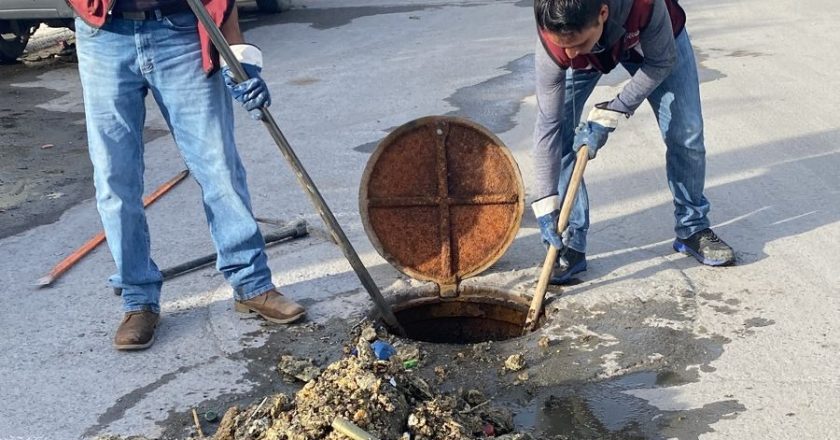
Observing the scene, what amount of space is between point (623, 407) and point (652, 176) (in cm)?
264

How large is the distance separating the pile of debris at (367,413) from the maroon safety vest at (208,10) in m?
1.46

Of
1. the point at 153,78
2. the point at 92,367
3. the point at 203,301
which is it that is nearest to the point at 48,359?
the point at 92,367

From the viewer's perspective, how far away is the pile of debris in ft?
10.2

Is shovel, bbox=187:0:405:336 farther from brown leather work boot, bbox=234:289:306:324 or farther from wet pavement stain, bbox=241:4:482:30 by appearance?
wet pavement stain, bbox=241:4:482:30

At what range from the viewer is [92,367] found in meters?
4.16

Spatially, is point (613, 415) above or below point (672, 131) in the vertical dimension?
below

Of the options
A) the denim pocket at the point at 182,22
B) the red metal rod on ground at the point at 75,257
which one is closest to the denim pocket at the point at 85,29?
the denim pocket at the point at 182,22

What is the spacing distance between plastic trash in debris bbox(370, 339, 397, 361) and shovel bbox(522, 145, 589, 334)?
27.9 inches

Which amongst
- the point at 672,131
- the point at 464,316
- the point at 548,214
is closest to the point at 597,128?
the point at 548,214

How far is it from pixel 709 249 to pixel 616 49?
3.94 ft

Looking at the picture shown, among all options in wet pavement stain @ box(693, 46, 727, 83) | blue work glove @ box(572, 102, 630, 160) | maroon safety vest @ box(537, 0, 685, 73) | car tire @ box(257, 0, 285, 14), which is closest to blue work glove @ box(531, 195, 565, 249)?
blue work glove @ box(572, 102, 630, 160)

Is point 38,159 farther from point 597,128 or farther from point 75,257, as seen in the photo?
point 597,128

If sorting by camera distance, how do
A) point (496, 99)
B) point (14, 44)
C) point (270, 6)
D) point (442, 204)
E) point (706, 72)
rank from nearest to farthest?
point (442, 204), point (496, 99), point (706, 72), point (14, 44), point (270, 6)

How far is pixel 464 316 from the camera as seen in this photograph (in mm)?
4805
